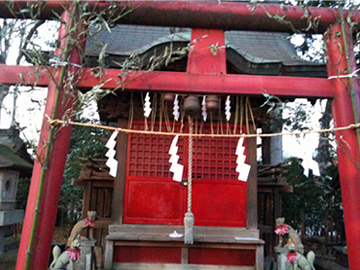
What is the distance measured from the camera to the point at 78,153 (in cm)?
1138

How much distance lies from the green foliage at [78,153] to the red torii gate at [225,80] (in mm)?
7487

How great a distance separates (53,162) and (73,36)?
154 cm

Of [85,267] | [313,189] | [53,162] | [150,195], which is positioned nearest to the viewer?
[53,162]

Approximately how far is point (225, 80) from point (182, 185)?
89.9 inches

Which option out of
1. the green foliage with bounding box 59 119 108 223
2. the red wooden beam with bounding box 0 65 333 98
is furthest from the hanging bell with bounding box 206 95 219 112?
the green foliage with bounding box 59 119 108 223

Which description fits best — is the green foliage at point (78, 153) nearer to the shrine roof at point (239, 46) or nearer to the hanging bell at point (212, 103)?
the shrine roof at point (239, 46)

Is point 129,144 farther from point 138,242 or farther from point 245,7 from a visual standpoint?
point 245,7

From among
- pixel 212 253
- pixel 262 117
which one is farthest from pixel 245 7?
pixel 212 253

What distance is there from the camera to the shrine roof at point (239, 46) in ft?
16.0

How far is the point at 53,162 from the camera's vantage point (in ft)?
11.2

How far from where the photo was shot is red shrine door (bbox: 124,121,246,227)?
530 cm

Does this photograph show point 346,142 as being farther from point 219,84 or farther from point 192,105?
point 192,105

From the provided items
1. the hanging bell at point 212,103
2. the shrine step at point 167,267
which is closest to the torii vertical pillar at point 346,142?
the hanging bell at point 212,103

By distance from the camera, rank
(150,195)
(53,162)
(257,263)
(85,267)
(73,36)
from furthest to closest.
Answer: (150,195) → (257,263) → (85,267) → (73,36) → (53,162)
